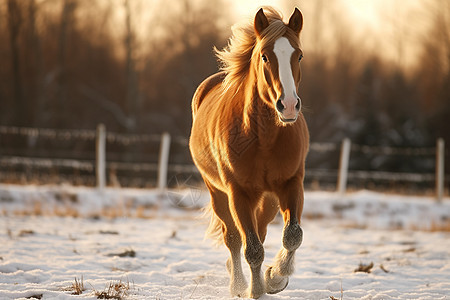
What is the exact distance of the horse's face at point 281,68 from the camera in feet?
9.81

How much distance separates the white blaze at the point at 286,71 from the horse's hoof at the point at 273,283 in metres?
1.40

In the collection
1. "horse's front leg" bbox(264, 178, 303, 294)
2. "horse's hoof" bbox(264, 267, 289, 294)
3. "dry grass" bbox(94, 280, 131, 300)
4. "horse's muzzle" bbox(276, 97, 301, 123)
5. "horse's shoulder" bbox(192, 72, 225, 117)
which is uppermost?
"horse's shoulder" bbox(192, 72, 225, 117)

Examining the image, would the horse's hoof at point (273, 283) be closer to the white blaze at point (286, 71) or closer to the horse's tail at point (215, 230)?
the horse's tail at point (215, 230)

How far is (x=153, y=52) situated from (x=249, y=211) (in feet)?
64.0

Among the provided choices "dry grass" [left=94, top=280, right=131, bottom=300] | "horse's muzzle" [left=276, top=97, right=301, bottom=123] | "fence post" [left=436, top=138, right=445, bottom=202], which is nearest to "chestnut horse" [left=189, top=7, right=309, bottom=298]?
"horse's muzzle" [left=276, top=97, right=301, bottom=123]

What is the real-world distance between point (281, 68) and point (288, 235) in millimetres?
1175

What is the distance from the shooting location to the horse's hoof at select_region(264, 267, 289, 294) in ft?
12.2

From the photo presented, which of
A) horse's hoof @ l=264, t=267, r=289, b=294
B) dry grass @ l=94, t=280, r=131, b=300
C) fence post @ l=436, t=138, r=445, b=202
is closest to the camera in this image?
dry grass @ l=94, t=280, r=131, b=300

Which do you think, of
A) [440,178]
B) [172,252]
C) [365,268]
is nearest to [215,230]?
[172,252]

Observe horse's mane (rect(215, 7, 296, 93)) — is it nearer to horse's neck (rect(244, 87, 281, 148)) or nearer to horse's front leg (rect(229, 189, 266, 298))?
horse's neck (rect(244, 87, 281, 148))

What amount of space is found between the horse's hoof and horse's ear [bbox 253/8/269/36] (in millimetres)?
1772

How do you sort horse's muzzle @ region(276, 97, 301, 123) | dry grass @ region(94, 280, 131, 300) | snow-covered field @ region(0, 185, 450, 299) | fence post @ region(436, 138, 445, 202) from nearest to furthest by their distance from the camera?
horse's muzzle @ region(276, 97, 301, 123), dry grass @ region(94, 280, 131, 300), snow-covered field @ region(0, 185, 450, 299), fence post @ region(436, 138, 445, 202)

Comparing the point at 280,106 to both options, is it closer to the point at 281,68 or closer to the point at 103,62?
the point at 281,68

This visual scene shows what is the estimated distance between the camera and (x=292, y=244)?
3508 millimetres
